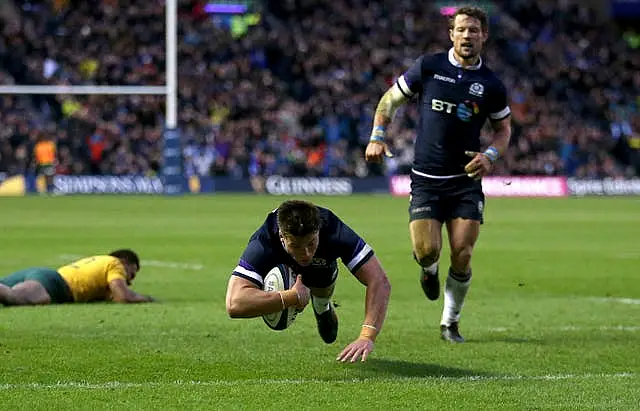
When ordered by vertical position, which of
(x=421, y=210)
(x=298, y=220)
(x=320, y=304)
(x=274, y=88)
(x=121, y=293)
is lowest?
(x=274, y=88)

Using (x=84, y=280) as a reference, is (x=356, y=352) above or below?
above

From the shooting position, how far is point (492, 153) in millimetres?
10930

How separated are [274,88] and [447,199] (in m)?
34.1

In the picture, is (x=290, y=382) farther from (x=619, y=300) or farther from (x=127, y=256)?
(x=619, y=300)

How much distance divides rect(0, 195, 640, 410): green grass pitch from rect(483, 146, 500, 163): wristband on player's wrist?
1.47m

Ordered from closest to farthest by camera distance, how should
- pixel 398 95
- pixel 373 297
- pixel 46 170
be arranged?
pixel 373 297
pixel 398 95
pixel 46 170

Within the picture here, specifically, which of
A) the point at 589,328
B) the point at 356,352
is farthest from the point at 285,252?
the point at 589,328

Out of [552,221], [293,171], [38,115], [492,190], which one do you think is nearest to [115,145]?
[38,115]

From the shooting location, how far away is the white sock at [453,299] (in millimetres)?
10766

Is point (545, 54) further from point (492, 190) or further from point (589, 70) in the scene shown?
point (492, 190)

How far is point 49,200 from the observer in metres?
36.5

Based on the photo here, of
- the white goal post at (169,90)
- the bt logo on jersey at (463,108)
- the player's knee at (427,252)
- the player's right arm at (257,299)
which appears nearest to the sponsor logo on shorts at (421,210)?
the player's knee at (427,252)

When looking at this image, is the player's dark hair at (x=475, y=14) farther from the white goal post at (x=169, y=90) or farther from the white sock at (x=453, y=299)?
the white goal post at (x=169, y=90)

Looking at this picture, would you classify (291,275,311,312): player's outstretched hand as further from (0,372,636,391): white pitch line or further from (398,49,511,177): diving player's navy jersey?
(398,49,511,177): diving player's navy jersey
